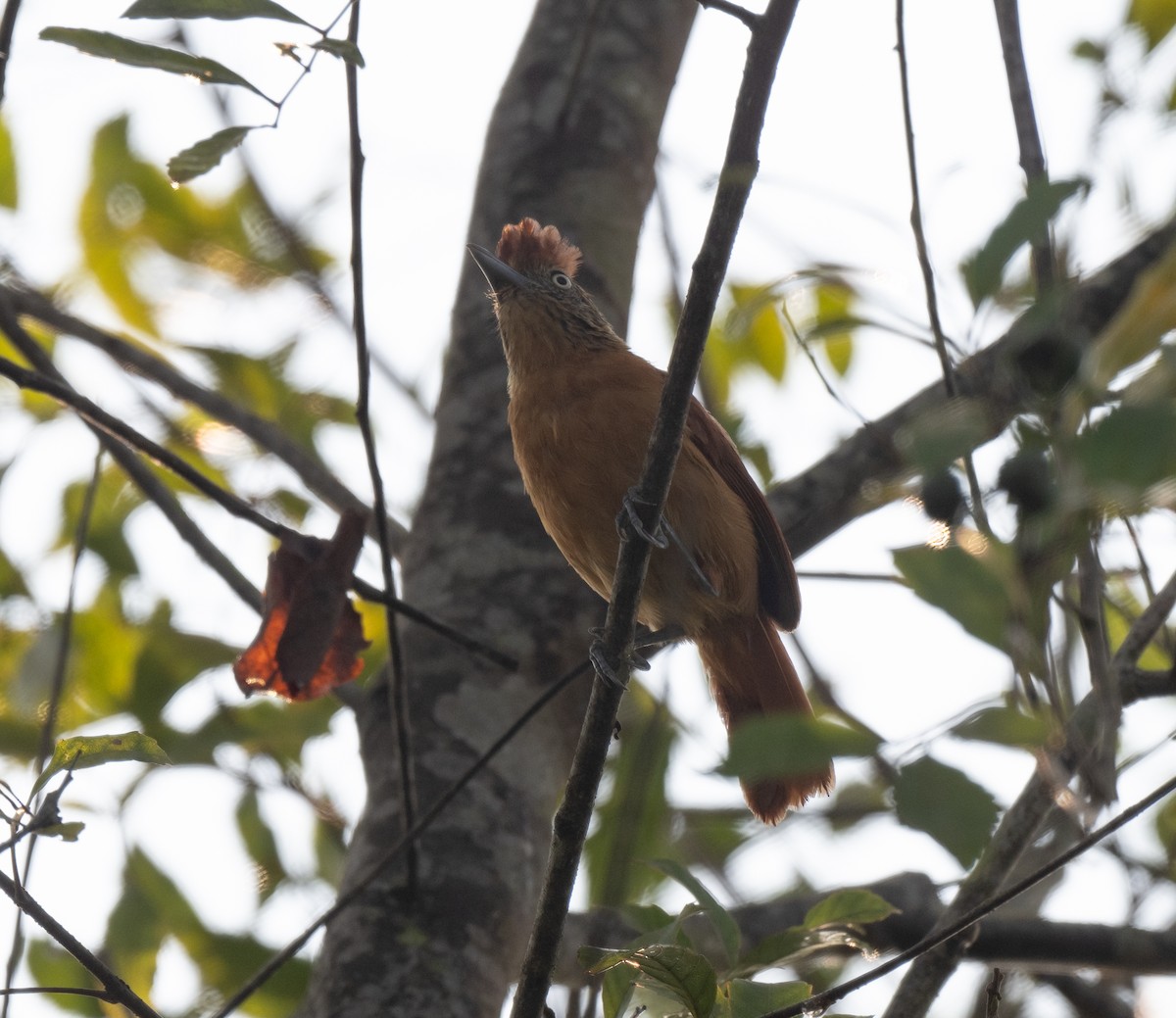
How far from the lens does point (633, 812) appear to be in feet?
8.85

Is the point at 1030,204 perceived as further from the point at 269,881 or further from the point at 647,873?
the point at 269,881

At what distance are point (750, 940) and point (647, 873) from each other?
1.34ft

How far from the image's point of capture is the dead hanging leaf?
8.70 ft

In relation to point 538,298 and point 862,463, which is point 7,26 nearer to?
point 538,298

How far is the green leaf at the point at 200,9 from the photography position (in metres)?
2.00

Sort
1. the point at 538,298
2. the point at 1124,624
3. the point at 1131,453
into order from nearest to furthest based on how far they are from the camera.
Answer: the point at 1131,453 < the point at 1124,624 < the point at 538,298

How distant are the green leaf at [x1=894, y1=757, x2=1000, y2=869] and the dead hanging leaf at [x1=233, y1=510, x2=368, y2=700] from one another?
5.12 ft

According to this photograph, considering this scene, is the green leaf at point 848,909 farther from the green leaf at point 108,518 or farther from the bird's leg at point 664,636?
the green leaf at point 108,518

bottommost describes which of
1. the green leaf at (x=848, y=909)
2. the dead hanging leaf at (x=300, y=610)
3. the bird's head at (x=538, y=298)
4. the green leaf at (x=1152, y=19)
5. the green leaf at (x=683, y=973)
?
the green leaf at (x=683, y=973)

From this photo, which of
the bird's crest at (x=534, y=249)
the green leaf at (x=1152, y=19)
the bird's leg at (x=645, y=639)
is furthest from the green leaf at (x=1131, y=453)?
the bird's crest at (x=534, y=249)

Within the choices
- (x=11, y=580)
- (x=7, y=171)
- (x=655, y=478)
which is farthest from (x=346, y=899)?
(x=7, y=171)

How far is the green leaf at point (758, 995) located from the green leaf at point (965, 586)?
96 centimetres

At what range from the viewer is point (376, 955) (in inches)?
114

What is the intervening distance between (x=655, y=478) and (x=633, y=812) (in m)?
0.73
